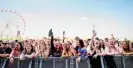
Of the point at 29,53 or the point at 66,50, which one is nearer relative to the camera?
the point at 29,53

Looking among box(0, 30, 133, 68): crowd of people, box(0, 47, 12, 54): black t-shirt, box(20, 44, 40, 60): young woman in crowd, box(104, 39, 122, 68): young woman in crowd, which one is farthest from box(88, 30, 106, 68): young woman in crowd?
box(0, 47, 12, 54): black t-shirt

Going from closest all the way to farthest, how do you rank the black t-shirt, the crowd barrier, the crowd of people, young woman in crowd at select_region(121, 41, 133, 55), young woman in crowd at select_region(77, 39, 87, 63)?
the crowd barrier, the crowd of people, young woman in crowd at select_region(77, 39, 87, 63), the black t-shirt, young woman in crowd at select_region(121, 41, 133, 55)

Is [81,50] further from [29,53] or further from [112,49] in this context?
[29,53]

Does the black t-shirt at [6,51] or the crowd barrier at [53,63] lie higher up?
the black t-shirt at [6,51]

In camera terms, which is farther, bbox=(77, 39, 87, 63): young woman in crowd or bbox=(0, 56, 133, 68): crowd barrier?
bbox=(77, 39, 87, 63): young woman in crowd

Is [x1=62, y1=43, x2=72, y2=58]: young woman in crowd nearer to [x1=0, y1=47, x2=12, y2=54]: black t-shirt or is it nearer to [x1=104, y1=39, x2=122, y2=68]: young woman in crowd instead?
[x1=104, y1=39, x2=122, y2=68]: young woman in crowd

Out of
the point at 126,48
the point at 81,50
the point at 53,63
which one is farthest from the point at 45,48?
the point at 126,48

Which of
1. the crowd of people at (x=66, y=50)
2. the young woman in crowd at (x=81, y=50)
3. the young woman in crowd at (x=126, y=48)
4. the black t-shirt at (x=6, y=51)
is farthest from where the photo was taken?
the young woman in crowd at (x=126, y=48)

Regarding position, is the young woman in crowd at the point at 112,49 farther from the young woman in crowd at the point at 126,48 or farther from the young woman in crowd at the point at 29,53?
the young woman in crowd at the point at 29,53

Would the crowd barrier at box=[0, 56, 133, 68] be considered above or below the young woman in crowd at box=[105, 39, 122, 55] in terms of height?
below

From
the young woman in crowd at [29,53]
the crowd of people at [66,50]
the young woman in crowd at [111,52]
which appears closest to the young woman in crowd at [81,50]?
the crowd of people at [66,50]

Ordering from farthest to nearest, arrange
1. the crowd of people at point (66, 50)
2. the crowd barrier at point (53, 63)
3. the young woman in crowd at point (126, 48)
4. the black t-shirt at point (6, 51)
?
the young woman in crowd at point (126, 48)
the black t-shirt at point (6, 51)
the crowd of people at point (66, 50)
the crowd barrier at point (53, 63)

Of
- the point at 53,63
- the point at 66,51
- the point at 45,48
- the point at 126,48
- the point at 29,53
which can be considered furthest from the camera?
the point at 126,48

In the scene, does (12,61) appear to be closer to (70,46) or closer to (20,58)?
(20,58)
